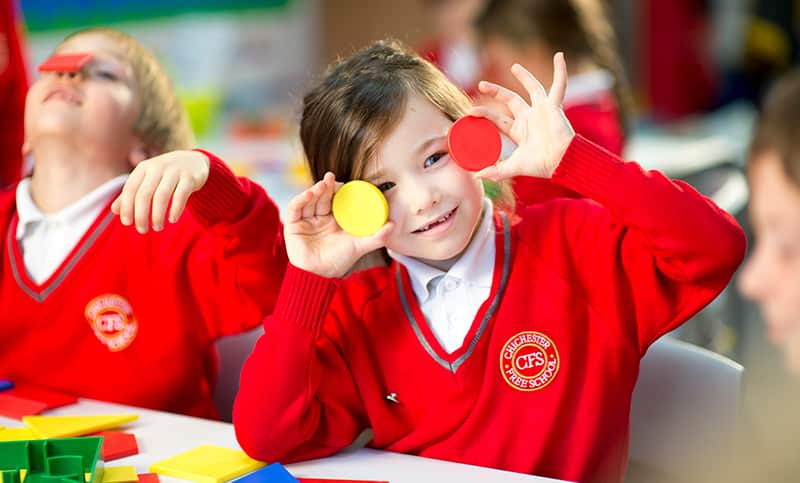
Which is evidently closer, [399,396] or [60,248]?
[399,396]

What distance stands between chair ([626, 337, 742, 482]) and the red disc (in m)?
0.38

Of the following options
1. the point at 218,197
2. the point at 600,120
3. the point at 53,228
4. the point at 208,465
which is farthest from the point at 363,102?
the point at 600,120

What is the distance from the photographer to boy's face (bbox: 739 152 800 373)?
84cm

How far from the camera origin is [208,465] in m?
1.11

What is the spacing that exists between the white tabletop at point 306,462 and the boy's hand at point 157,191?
0.25m

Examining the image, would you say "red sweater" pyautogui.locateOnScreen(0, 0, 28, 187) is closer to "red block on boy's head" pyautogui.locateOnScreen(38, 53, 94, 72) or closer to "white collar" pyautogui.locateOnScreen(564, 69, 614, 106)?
"red block on boy's head" pyautogui.locateOnScreen(38, 53, 94, 72)

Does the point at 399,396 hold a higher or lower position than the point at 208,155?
lower

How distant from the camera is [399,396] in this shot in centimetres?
120

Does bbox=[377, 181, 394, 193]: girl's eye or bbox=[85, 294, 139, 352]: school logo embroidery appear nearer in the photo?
bbox=[377, 181, 394, 193]: girl's eye

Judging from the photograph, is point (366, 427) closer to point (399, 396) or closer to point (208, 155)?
point (399, 396)

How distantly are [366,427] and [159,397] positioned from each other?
0.36m

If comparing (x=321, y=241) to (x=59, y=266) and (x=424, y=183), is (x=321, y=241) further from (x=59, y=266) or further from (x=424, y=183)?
(x=59, y=266)

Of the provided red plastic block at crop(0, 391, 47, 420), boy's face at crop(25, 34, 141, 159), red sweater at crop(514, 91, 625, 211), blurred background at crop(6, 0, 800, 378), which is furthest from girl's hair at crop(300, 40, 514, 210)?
blurred background at crop(6, 0, 800, 378)

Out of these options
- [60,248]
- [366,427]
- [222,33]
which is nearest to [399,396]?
[366,427]
